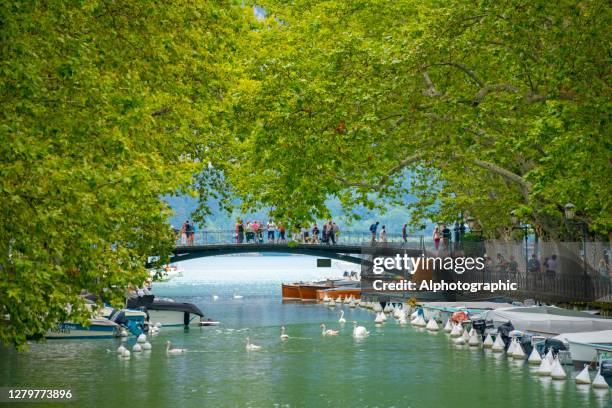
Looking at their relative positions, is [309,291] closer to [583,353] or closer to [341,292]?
[341,292]

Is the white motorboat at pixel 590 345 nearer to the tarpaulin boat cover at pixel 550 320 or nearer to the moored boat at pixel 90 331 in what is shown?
the tarpaulin boat cover at pixel 550 320

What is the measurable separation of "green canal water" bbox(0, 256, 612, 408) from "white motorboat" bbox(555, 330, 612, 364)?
1.35 metres

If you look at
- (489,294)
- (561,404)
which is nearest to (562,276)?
(489,294)

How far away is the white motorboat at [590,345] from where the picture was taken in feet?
96.2

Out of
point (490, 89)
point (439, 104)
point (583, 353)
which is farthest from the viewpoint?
point (439, 104)

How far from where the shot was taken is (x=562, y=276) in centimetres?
4497

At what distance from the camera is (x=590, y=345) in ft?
99.5

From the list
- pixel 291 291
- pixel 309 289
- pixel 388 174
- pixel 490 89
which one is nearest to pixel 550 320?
pixel 388 174

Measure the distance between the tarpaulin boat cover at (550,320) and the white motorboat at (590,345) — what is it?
3187 mm

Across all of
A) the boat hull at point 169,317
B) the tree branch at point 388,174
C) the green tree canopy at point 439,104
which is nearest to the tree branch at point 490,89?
the green tree canopy at point 439,104

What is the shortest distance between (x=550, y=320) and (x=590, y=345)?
6.64m

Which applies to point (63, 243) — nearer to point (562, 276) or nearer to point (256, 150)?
point (256, 150)

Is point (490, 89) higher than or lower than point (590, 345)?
higher

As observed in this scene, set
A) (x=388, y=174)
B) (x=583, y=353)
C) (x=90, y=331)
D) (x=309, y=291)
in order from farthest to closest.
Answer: (x=309, y=291)
(x=90, y=331)
(x=388, y=174)
(x=583, y=353)
